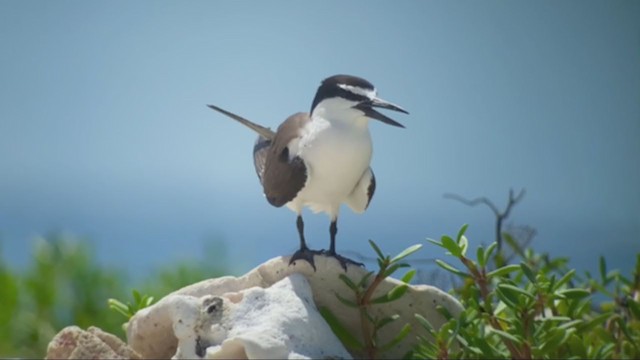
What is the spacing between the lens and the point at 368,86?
8.67 ft

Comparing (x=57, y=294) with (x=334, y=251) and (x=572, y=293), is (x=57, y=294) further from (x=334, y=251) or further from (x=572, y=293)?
(x=572, y=293)

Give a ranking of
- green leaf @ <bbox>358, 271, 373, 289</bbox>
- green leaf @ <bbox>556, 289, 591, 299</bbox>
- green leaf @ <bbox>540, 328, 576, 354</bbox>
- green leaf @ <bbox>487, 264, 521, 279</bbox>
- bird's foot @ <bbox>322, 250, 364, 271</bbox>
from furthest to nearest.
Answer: bird's foot @ <bbox>322, 250, 364, 271</bbox> → green leaf @ <bbox>358, 271, 373, 289</bbox> → green leaf @ <bbox>487, 264, 521, 279</bbox> → green leaf @ <bbox>556, 289, 591, 299</bbox> → green leaf @ <bbox>540, 328, 576, 354</bbox>

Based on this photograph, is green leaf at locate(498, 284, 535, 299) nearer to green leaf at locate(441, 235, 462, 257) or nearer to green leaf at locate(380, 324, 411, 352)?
green leaf at locate(441, 235, 462, 257)

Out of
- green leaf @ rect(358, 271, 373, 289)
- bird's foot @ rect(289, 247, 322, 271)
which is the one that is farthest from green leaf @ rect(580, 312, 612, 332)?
bird's foot @ rect(289, 247, 322, 271)

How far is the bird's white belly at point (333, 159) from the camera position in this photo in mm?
2609

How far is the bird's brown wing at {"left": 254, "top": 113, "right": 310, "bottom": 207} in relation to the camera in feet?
8.61

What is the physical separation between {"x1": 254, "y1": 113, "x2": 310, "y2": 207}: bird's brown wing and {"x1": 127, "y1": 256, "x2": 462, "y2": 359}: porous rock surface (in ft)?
0.90

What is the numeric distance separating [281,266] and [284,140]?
46 cm

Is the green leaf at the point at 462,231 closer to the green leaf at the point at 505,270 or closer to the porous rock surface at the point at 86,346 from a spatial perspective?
the green leaf at the point at 505,270

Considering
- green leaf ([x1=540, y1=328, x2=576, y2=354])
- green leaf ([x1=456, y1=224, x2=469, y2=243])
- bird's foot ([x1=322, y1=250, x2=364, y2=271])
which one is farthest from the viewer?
bird's foot ([x1=322, y1=250, x2=364, y2=271])

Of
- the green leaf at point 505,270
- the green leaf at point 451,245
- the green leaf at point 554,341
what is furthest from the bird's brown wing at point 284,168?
the green leaf at point 554,341

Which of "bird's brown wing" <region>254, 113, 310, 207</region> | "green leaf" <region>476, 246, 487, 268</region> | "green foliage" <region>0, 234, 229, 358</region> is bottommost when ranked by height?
"green foliage" <region>0, 234, 229, 358</region>

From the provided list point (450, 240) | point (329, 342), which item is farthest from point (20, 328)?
point (450, 240)

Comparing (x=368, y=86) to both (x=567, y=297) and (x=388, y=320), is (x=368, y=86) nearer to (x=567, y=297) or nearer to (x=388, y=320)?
(x=388, y=320)
